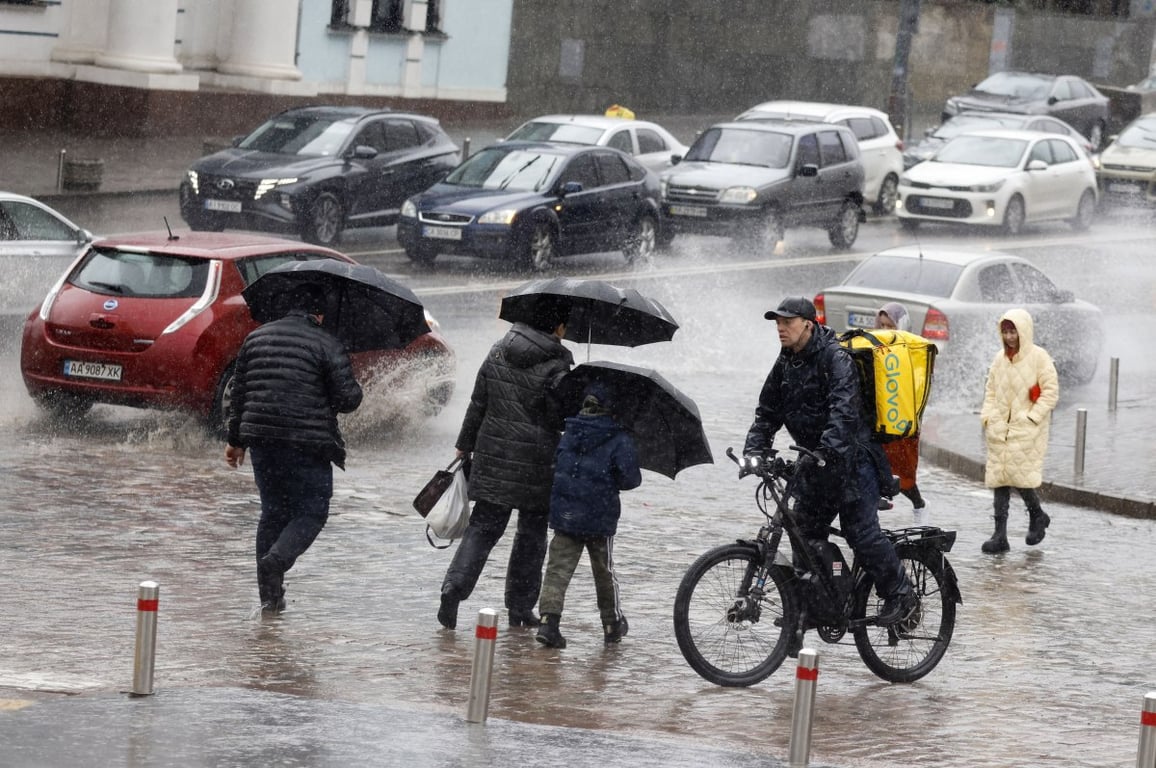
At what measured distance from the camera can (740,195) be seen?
94.7 ft

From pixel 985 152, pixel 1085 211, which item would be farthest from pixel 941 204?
pixel 1085 211

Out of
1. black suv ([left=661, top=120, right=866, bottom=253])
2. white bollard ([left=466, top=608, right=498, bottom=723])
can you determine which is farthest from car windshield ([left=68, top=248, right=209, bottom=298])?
black suv ([left=661, top=120, right=866, bottom=253])

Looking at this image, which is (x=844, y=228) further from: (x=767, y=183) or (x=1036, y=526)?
(x=1036, y=526)

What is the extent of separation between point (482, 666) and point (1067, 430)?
11467mm

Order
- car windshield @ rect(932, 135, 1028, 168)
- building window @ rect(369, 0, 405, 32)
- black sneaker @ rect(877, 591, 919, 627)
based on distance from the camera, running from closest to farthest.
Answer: black sneaker @ rect(877, 591, 919, 627), car windshield @ rect(932, 135, 1028, 168), building window @ rect(369, 0, 405, 32)

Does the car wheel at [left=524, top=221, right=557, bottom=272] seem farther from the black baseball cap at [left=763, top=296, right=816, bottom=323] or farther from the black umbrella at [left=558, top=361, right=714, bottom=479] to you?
the black baseball cap at [left=763, top=296, right=816, bottom=323]

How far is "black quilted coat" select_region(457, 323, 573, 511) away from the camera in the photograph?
9906mm

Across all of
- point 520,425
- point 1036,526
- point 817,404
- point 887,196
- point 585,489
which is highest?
point 887,196

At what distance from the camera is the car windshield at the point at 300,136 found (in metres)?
27.3

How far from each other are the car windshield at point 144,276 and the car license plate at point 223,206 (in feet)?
36.0

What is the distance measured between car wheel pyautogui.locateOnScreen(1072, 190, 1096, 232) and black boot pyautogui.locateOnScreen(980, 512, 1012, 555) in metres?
22.3

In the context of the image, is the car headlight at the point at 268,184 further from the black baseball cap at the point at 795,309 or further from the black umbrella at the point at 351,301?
the black baseball cap at the point at 795,309

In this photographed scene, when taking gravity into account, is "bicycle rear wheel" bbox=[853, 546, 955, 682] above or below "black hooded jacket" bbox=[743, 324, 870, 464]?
below

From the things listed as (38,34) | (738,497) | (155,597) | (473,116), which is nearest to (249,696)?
(155,597)
